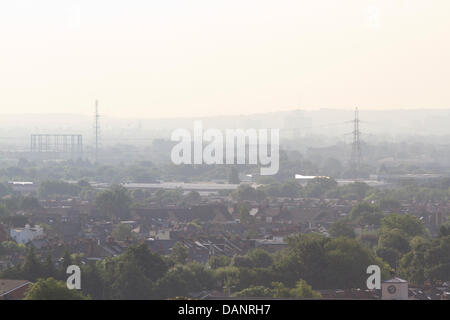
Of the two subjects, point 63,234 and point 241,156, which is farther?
point 241,156

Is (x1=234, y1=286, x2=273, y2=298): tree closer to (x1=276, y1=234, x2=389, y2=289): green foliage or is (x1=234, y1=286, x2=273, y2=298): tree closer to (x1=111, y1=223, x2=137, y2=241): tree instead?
(x1=276, y1=234, x2=389, y2=289): green foliage

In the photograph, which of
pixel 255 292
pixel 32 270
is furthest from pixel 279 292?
pixel 32 270

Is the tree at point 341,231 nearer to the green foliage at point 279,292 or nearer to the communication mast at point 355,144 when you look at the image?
the green foliage at point 279,292

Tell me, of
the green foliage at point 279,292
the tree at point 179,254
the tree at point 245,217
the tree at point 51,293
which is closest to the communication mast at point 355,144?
the tree at point 245,217

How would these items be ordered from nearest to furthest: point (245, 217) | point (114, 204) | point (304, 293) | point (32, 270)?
point (304, 293) < point (32, 270) < point (245, 217) < point (114, 204)

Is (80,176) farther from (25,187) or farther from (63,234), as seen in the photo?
(63,234)

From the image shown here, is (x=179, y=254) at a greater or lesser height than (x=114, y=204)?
lesser

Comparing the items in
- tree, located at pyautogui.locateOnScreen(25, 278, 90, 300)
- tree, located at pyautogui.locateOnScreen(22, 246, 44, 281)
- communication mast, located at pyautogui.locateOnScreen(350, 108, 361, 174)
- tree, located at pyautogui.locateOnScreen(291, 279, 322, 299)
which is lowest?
tree, located at pyautogui.locateOnScreen(291, 279, 322, 299)

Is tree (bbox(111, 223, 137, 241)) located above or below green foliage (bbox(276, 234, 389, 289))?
below

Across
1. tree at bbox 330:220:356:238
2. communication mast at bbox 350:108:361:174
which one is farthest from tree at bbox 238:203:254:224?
communication mast at bbox 350:108:361:174

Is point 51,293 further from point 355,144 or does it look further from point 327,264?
point 355,144
